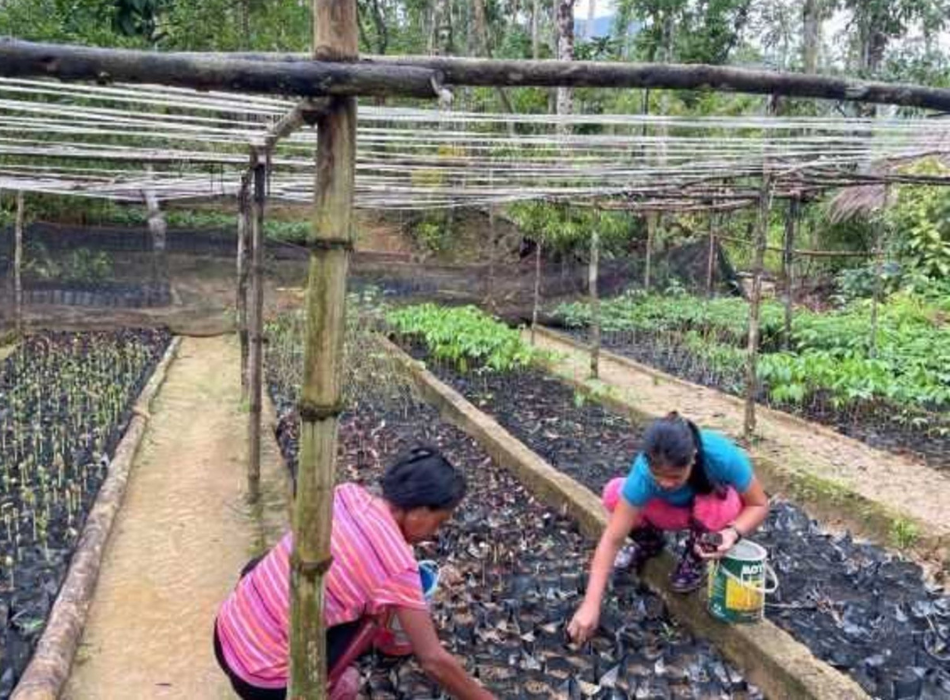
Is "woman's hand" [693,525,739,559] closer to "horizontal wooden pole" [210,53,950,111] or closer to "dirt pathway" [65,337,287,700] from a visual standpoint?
"horizontal wooden pole" [210,53,950,111]

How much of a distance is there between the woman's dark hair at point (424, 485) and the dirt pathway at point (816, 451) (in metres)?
3.49

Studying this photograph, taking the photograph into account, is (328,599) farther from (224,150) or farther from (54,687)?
(224,150)

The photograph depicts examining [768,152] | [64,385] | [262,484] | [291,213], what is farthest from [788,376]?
[291,213]

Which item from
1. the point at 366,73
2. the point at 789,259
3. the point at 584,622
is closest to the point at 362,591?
the point at 584,622

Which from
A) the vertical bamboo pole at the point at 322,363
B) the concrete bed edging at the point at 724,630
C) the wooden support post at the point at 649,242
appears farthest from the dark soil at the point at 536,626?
the wooden support post at the point at 649,242

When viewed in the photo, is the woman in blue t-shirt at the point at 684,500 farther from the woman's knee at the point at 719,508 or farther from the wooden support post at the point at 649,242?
the wooden support post at the point at 649,242

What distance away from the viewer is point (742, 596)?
10.8ft

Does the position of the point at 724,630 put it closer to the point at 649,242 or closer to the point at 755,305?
the point at 755,305

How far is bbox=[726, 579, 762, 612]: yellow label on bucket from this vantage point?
3.28m

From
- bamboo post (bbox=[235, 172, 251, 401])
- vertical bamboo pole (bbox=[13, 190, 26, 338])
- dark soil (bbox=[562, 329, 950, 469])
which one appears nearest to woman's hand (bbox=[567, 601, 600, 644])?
dark soil (bbox=[562, 329, 950, 469])

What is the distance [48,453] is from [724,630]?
4.88 m

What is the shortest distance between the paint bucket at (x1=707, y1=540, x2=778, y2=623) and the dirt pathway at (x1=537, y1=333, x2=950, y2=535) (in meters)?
2.00

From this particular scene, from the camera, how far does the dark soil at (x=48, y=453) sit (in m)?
3.90

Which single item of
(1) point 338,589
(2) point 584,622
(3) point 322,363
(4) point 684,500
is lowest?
(2) point 584,622
